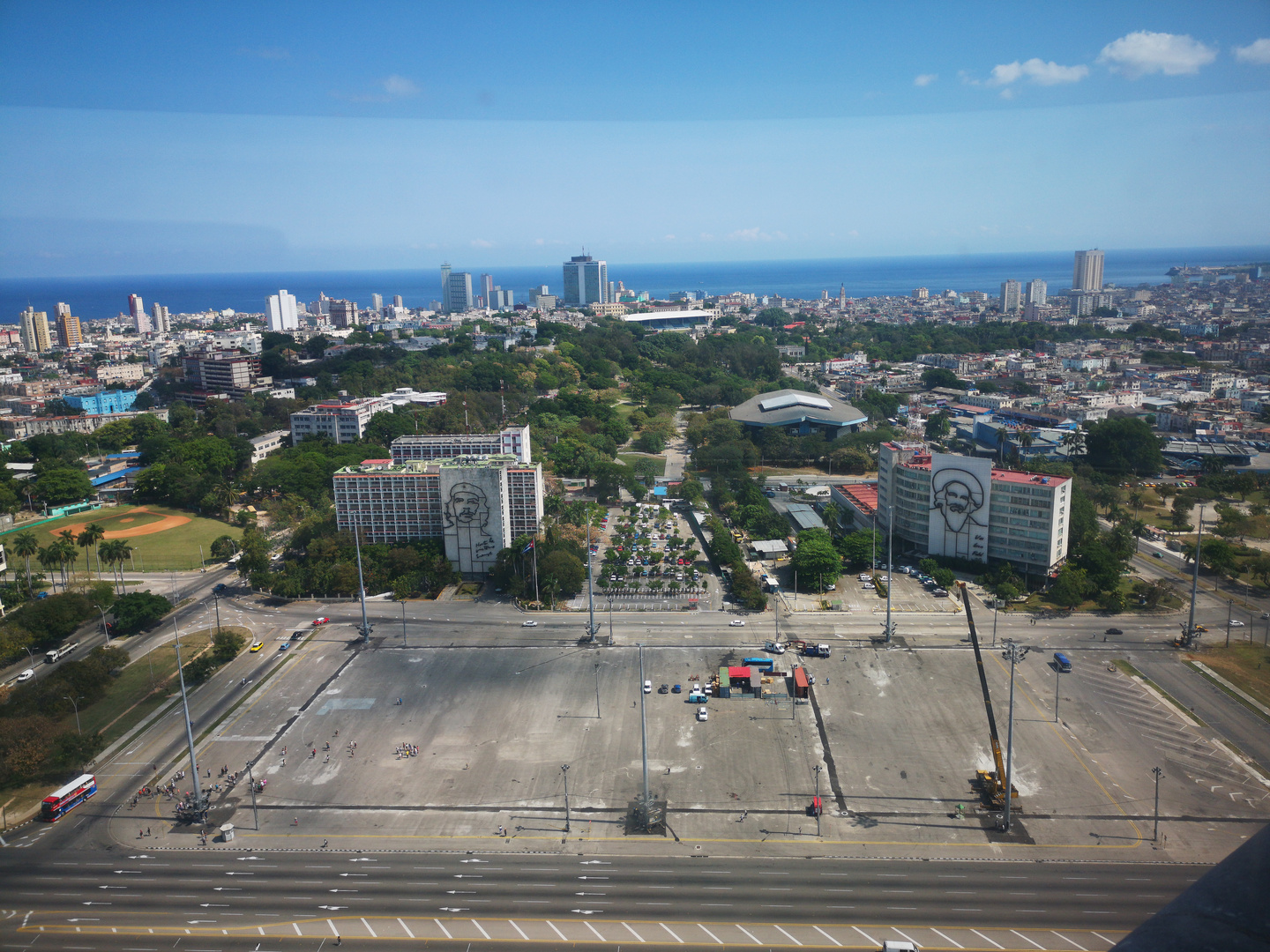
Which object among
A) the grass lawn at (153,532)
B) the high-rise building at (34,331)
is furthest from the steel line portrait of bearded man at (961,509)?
the high-rise building at (34,331)

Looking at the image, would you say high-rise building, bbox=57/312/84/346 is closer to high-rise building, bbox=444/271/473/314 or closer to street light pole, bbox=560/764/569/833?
high-rise building, bbox=444/271/473/314

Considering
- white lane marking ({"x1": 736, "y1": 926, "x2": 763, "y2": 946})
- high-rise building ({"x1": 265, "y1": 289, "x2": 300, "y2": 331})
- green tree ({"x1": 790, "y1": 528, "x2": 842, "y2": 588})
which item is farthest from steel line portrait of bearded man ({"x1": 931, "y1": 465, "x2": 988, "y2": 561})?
high-rise building ({"x1": 265, "y1": 289, "x2": 300, "y2": 331})

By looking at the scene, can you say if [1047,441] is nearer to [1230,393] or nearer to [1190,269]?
[1230,393]

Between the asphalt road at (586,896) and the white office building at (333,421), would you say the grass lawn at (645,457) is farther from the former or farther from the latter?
the asphalt road at (586,896)

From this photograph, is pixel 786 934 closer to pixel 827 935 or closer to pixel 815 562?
pixel 827 935

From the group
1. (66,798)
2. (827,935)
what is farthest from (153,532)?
(827,935)

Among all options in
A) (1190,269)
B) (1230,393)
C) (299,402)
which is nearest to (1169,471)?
(1230,393)

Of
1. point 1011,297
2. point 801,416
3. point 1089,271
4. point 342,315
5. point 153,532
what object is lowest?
point 153,532
